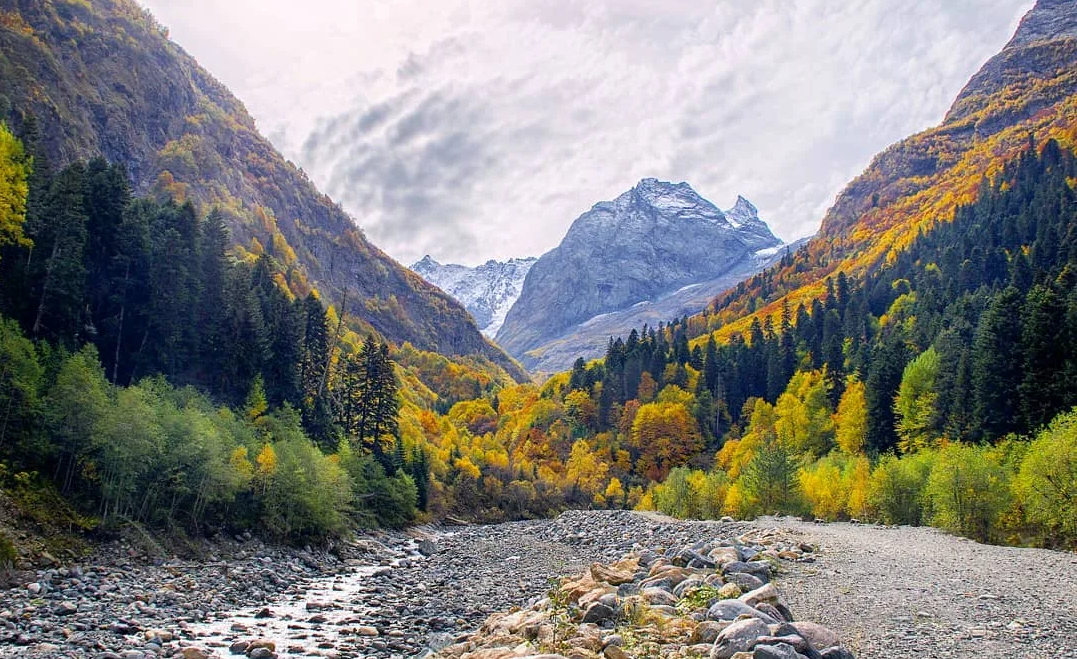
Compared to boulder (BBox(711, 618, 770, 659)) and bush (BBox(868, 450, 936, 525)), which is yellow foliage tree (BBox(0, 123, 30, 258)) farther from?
bush (BBox(868, 450, 936, 525))

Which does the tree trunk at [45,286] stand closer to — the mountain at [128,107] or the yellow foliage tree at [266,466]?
the yellow foliage tree at [266,466]

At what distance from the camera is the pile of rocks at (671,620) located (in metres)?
14.2

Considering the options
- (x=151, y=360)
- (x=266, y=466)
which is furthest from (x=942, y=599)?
(x=151, y=360)

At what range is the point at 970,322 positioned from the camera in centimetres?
8869

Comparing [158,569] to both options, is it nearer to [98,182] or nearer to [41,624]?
[41,624]

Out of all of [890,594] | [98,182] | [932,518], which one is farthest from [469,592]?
[98,182]

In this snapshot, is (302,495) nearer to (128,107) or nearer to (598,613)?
(598,613)

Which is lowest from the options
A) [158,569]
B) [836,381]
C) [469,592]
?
[469,592]

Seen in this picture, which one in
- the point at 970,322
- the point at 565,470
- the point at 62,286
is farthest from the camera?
the point at 565,470

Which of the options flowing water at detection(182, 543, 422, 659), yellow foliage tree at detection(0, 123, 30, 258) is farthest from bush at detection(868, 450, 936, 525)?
yellow foliage tree at detection(0, 123, 30, 258)

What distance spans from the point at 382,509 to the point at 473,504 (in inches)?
993

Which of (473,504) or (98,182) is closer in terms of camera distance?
(98,182)

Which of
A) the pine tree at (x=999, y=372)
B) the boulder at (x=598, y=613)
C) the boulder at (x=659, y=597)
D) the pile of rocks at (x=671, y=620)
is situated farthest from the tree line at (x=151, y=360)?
the pine tree at (x=999, y=372)

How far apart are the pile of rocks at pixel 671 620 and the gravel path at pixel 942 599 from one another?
1260 millimetres
